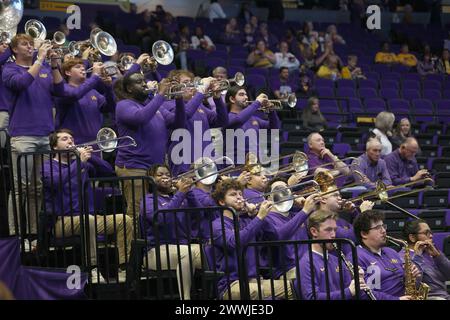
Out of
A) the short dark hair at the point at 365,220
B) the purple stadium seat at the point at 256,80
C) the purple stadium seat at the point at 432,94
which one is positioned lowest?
the short dark hair at the point at 365,220

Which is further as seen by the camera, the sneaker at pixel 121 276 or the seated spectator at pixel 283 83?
the seated spectator at pixel 283 83

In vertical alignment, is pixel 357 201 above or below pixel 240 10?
below

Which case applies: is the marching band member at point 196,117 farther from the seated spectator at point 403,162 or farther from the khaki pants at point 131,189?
A: the seated spectator at point 403,162

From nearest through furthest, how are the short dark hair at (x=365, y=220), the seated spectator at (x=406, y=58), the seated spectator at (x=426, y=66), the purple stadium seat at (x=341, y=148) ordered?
the short dark hair at (x=365, y=220), the purple stadium seat at (x=341, y=148), the seated spectator at (x=426, y=66), the seated spectator at (x=406, y=58)

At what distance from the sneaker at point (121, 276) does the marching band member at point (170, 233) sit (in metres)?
0.25

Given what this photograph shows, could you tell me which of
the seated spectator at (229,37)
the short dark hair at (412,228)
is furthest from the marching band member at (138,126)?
the seated spectator at (229,37)

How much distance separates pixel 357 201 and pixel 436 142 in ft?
16.1

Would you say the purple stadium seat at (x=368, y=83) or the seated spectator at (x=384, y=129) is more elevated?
the purple stadium seat at (x=368, y=83)

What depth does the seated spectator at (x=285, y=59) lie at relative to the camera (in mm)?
16047

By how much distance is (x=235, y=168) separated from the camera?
8.85 metres

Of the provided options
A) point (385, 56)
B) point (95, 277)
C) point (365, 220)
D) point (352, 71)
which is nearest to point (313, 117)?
point (352, 71)

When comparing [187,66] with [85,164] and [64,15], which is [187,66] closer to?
[64,15]

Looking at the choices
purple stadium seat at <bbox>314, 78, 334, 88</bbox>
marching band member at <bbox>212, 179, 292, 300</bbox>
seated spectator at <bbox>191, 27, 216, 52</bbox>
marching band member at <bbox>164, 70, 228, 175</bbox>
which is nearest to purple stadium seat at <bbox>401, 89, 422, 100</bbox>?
purple stadium seat at <bbox>314, 78, 334, 88</bbox>
